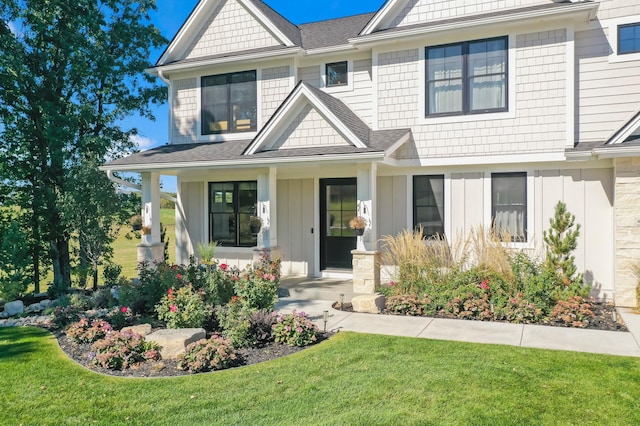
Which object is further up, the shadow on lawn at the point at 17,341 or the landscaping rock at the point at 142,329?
the landscaping rock at the point at 142,329

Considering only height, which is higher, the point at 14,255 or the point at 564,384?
the point at 14,255

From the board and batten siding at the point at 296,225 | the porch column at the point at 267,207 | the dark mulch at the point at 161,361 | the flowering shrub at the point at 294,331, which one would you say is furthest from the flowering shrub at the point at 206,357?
the board and batten siding at the point at 296,225

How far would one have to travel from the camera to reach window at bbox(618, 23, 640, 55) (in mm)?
8828

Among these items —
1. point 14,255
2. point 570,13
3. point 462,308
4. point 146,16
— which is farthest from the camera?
point 146,16

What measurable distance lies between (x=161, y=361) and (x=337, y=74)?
8.20 meters

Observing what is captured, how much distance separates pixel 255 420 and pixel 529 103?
324 inches

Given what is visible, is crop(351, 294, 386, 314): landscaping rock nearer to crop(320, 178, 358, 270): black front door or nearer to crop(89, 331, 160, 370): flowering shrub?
crop(320, 178, 358, 270): black front door

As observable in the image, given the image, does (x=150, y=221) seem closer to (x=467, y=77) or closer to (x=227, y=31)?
(x=227, y=31)

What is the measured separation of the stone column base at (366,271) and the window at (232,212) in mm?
3668

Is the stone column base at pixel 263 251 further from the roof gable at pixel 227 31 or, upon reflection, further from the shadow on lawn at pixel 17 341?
the roof gable at pixel 227 31

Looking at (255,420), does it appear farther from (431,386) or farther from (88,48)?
(88,48)

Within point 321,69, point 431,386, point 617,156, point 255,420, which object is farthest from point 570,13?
point 255,420

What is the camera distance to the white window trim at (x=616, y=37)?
8.79 meters

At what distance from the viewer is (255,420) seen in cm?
414
